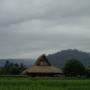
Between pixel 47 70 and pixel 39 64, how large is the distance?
542 centimetres

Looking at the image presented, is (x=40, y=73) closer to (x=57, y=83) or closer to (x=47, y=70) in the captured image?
(x=47, y=70)

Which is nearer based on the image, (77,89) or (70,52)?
(77,89)

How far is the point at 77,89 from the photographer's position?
2358 centimetres

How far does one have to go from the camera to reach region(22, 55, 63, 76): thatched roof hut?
6309 cm

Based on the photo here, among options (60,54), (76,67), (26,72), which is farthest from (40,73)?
(60,54)

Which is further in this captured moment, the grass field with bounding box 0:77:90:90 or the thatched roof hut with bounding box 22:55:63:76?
the thatched roof hut with bounding box 22:55:63:76

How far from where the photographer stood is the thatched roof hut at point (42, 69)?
63.1 meters

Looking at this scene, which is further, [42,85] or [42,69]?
[42,69]

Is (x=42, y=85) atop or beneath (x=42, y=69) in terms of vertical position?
beneath

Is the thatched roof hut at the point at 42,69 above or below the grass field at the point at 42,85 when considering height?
above

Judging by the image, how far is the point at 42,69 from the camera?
66875 mm

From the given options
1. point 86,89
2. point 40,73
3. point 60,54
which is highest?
point 60,54

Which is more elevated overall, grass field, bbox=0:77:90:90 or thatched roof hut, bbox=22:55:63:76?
thatched roof hut, bbox=22:55:63:76

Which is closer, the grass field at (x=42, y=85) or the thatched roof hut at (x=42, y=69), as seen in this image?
the grass field at (x=42, y=85)
